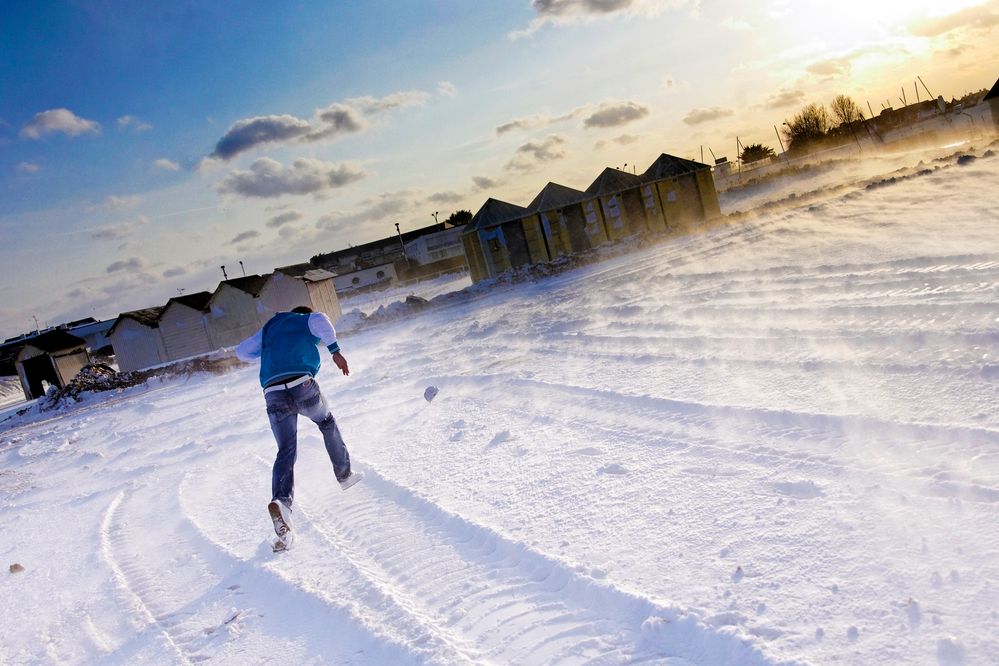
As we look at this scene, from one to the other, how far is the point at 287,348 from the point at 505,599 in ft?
9.90

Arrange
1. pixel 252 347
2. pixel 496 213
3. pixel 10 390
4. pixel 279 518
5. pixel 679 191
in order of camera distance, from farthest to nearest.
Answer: pixel 10 390
pixel 679 191
pixel 496 213
pixel 252 347
pixel 279 518

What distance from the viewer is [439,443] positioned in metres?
7.18

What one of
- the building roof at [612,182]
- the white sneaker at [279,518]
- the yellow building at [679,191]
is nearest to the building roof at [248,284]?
the building roof at [612,182]

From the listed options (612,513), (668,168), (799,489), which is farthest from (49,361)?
(799,489)

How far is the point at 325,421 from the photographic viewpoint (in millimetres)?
6027

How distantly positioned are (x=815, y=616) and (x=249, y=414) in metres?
11.6

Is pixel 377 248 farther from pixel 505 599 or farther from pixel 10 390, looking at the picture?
pixel 505 599

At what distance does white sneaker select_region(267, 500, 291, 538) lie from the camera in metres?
5.16

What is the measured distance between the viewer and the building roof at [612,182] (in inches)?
1347

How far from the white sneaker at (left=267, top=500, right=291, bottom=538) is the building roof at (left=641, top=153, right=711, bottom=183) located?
32137 mm

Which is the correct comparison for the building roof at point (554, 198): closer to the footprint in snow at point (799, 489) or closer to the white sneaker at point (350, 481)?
the white sneaker at point (350, 481)

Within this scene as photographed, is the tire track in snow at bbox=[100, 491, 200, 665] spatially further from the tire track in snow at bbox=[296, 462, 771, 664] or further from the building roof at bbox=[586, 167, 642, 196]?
the building roof at bbox=[586, 167, 642, 196]

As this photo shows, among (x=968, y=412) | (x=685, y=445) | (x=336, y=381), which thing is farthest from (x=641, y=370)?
(x=336, y=381)

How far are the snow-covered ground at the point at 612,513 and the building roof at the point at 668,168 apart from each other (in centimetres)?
2459
